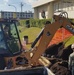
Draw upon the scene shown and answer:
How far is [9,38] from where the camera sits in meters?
9.85

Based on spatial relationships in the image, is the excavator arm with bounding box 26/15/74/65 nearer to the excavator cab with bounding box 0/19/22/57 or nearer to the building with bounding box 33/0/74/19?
the excavator cab with bounding box 0/19/22/57

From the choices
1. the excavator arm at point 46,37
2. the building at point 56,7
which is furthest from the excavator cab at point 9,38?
the building at point 56,7

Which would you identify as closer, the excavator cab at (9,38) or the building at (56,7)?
the excavator cab at (9,38)

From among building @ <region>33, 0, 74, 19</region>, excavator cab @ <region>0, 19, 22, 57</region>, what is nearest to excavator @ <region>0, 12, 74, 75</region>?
excavator cab @ <region>0, 19, 22, 57</region>

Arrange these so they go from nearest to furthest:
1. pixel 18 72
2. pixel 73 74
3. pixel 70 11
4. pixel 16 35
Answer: pixel 18 72
pixel 73 74
pixel 16 35
pixel 70 11

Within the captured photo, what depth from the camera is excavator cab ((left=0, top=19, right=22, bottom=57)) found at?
9.53 m

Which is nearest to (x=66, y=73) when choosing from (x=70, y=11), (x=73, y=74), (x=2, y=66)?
(x=73, y=74)

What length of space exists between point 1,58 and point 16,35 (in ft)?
3.86

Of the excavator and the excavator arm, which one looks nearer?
the excavator

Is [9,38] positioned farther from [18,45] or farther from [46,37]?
[46,37]

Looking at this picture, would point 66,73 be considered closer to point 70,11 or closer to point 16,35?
point 16,35

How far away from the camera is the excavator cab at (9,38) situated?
31.3 feet

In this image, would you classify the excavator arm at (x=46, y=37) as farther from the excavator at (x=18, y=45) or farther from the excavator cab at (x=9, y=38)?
the excavator cab at (x=9, y=38)

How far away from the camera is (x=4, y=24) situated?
31.4 feet
